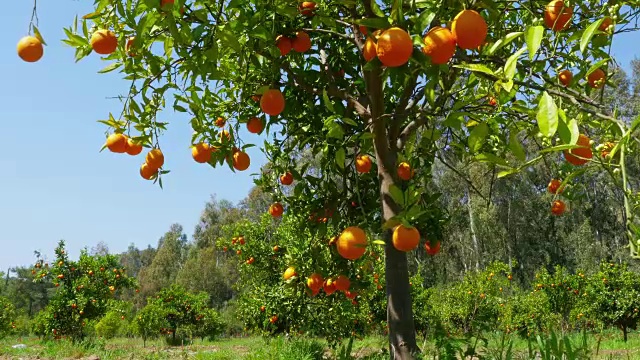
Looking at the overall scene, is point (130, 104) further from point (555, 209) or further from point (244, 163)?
point (555, 209)

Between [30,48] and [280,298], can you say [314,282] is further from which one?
[280,298]

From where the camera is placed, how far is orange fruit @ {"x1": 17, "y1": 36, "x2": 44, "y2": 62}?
5.06ft

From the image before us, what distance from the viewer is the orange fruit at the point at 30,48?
1.54m

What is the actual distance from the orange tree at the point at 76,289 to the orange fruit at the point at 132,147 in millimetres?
12610

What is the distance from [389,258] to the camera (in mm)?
2445

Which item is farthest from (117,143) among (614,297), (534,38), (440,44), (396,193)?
(614,297)

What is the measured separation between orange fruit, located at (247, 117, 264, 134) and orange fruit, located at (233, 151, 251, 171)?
1.11ft

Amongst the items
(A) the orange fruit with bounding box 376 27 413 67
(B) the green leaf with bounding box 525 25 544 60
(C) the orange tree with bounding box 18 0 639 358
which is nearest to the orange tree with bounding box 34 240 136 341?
(C) the orange tree with bounding box 18 0 639 358

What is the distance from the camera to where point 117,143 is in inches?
70.1

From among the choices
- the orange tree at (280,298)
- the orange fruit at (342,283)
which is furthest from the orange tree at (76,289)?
the orange fruit at (342,283)

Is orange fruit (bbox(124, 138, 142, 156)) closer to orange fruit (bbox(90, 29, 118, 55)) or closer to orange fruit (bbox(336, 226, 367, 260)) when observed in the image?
orange fruit (bbox(90, 29, 118, 55))

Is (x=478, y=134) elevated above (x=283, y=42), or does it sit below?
below

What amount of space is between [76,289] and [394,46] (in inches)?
553

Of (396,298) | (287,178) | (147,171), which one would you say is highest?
(287,178)
